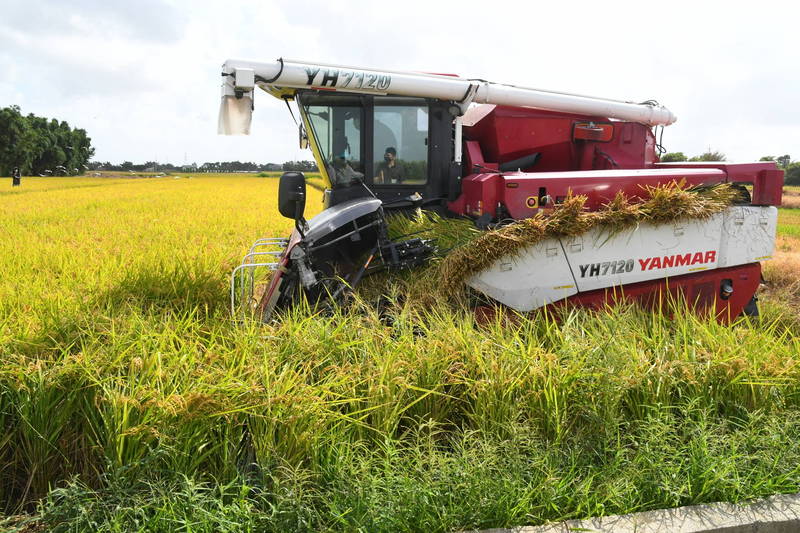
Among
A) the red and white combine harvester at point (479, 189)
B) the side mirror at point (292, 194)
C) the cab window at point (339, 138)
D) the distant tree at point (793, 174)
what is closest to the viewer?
the side mirror at point (292, 194)

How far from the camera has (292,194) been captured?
378 centimetres

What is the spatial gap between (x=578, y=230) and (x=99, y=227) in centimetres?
830

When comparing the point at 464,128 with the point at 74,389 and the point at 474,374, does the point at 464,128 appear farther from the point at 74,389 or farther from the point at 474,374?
the point at 74,389

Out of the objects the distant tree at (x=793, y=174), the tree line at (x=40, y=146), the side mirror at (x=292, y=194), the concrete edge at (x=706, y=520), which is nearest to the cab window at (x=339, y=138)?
the side mirror at (x=292, y=194)

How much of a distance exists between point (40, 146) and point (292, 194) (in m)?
→ 75.1

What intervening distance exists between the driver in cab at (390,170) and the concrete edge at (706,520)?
3648mm

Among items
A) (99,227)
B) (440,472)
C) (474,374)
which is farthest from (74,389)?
(99,227)

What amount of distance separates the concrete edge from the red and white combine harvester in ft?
7.03

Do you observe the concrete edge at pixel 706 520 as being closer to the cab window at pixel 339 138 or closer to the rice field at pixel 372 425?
the rice field at pixel 372 425

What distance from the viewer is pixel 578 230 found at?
437cm

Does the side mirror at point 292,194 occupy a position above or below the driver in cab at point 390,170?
below

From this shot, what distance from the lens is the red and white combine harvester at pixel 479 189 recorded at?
434 cm

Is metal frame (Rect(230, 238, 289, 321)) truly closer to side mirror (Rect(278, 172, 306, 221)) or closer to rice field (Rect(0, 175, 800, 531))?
rice field (Rect(0, 175, 800, 531))

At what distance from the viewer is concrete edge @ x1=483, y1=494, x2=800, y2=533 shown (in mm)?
2174
